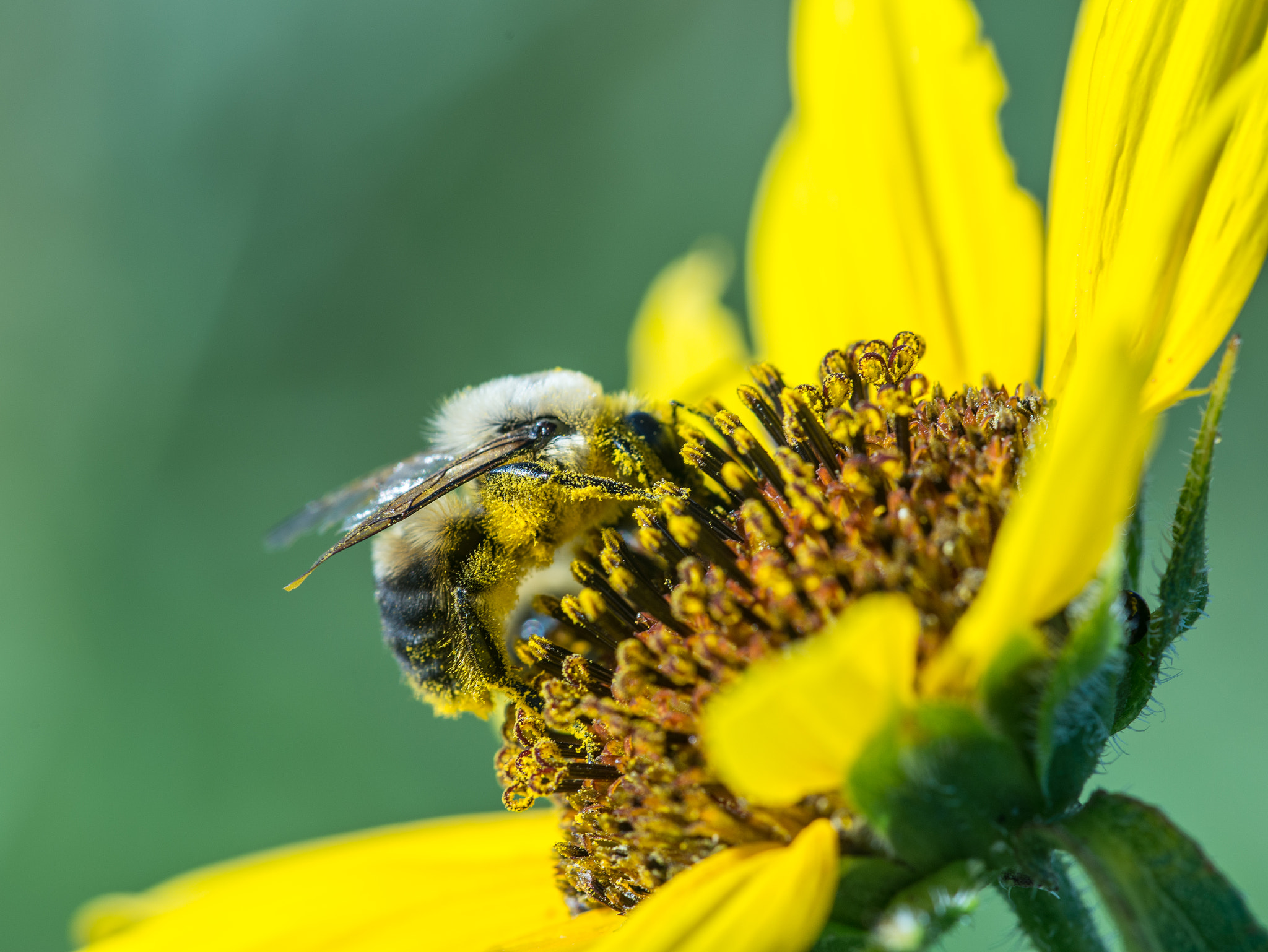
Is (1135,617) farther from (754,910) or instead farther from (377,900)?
(377,900)

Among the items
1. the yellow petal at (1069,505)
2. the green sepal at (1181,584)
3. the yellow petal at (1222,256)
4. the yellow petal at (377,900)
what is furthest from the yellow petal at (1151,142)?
the yellow petal at (377,900)

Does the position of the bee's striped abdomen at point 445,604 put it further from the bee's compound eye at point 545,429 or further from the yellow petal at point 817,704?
the yellow petal at point 817,704

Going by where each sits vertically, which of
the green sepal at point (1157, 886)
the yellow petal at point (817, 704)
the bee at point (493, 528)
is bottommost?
the green sepal at point (1157, 886)

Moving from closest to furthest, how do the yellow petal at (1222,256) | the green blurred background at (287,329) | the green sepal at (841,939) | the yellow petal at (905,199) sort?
the green sepal at (841,939), the yellow petal at (1222,256), the yellow petal at (905,199), the green blurred background at (287,329)

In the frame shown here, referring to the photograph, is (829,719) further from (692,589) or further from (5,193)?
(5,193)

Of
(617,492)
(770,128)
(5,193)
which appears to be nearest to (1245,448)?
(770,128)

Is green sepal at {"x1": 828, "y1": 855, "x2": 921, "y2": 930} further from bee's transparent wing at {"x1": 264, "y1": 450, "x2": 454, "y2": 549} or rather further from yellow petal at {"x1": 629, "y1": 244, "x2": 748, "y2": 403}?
yellow petal at {"x1": 629, "y1": 244, "x2": 748, "y2": 403}

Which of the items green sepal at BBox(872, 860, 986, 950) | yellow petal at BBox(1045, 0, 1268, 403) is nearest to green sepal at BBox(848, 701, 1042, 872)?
green sepal at BBox(872, 860, 986, 950)
